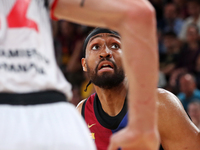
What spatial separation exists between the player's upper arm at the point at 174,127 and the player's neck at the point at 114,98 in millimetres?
442

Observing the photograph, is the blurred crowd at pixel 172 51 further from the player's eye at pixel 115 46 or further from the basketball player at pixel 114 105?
the player's eye at pixel 115 46

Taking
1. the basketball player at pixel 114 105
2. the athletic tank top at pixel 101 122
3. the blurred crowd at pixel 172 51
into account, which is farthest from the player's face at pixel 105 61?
the blurred crowd at pixel 172 51

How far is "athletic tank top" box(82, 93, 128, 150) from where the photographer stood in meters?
3.21

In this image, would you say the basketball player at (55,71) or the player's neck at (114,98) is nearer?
the basketball player at (55,71)

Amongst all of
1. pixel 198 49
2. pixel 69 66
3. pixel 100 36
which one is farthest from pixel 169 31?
pixel 100 36

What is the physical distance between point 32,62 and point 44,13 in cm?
24

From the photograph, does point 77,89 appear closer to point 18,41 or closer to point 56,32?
point 56,32

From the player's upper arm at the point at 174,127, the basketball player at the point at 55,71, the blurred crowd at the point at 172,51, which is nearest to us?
the basketball player at the point at 55,71

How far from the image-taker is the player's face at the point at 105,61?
317 centimetres

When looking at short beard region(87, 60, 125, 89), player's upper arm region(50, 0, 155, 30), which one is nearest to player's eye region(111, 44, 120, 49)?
short beard region(87, 60, 125, 89)

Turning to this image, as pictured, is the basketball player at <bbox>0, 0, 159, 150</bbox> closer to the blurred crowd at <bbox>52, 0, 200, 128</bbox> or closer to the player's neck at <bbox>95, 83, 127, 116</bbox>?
the player's neck at <bbox>95, 83, 127, 116</bbox>

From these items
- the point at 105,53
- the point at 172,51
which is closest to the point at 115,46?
the point at 105,53

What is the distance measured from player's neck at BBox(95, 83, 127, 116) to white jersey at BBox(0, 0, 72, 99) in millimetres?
1900

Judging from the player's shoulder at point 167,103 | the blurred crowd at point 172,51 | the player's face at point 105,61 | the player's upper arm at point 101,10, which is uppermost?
the player's upper arm at point 101,10
